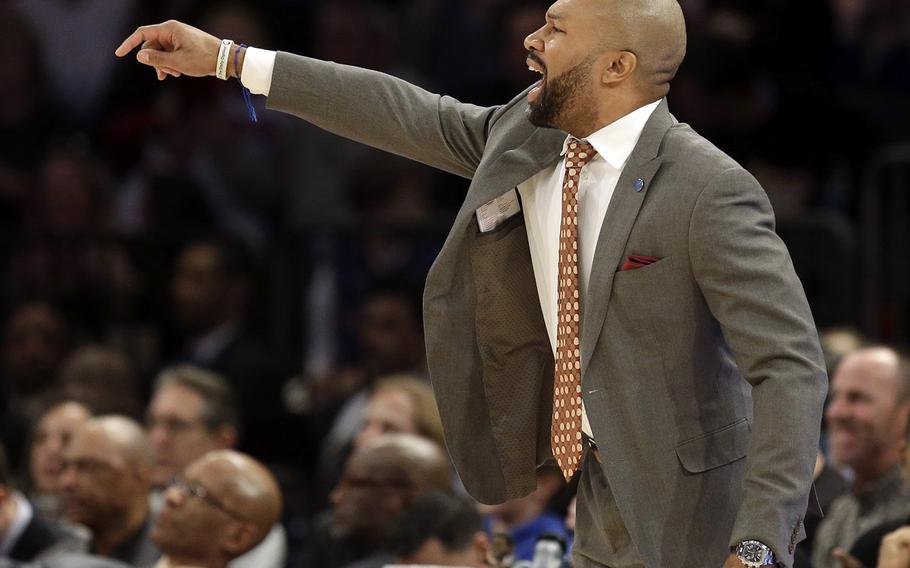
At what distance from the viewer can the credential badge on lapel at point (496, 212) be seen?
10.00 feet

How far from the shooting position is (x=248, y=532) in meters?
4.78

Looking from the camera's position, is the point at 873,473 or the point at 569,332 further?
the point at 873,473

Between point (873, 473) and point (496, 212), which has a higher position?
point (496, 212)

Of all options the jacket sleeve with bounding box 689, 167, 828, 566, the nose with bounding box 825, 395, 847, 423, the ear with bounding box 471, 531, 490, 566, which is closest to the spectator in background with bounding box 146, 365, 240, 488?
the ear with bounding box 471, 531, 490, 566

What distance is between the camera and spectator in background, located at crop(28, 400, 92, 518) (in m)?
6.27

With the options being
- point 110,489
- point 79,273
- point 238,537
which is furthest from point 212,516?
point 79,273

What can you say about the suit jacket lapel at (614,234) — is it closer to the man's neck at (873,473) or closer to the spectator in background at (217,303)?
the man's neck at (873,473)

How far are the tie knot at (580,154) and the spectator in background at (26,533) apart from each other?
124 inches

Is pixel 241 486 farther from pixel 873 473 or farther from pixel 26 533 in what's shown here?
pixel 873 473

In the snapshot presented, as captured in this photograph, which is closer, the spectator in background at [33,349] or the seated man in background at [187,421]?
the seated man in background at [187,421]

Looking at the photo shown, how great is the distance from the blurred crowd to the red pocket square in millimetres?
2323

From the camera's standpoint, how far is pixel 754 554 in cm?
261

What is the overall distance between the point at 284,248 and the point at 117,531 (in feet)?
7.00

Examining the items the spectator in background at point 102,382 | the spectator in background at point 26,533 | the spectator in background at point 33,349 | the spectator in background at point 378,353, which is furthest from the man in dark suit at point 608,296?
the spectator in background at point 33,349
